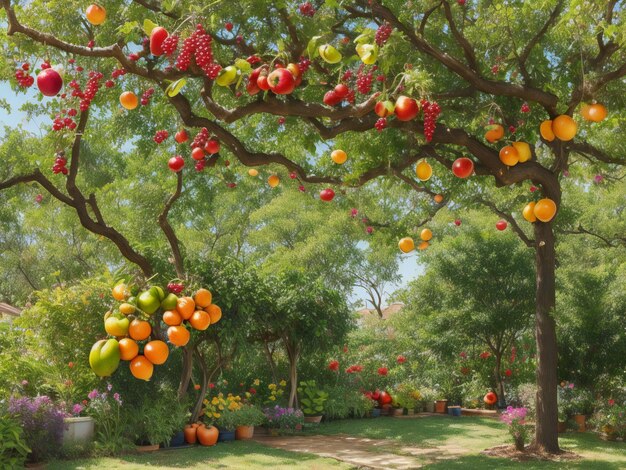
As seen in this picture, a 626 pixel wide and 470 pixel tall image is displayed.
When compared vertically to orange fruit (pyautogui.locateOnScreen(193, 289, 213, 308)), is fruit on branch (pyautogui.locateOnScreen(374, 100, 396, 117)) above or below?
above

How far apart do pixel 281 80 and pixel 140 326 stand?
1737 millimetres

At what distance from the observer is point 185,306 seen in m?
4.16

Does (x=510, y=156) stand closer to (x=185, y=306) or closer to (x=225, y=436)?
(x=185, y=306)

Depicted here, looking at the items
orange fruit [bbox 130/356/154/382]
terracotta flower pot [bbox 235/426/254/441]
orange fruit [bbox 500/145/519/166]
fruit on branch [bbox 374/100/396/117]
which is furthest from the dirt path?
fruit on branch [bbox 374/100/396/117]

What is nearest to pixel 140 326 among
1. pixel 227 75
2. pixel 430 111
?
pixel 227 75

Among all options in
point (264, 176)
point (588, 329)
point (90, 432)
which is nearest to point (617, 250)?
point (588, 329)

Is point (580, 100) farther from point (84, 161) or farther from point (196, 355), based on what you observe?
point (84, 161)

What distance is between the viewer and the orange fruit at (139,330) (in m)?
3.74

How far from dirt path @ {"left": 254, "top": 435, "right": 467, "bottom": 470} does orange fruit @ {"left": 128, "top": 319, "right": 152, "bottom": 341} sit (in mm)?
5012

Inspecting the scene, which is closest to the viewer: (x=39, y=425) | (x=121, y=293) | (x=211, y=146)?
(x=121, y=293)

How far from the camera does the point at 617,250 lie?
64.9ft

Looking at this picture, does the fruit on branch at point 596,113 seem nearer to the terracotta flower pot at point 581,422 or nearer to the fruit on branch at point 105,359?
the fruit on branch at point 105,359

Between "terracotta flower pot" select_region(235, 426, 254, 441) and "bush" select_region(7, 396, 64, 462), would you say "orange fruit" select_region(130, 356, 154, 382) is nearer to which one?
"bush" select_region(7, 396, 64, 462)

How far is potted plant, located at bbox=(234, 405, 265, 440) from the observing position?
416 inches
